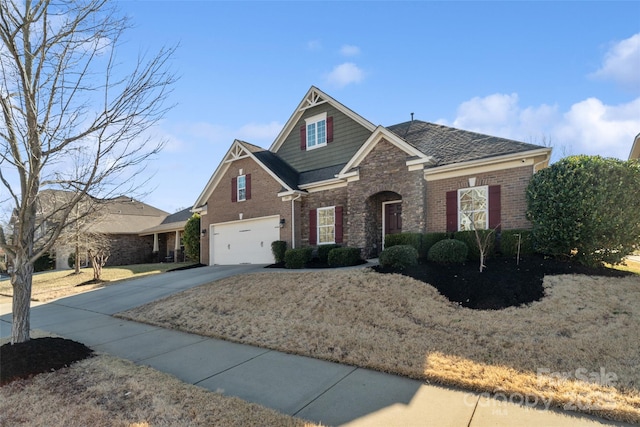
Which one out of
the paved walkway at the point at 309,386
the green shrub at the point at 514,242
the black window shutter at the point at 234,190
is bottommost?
the paved walkway at the point at 309,386

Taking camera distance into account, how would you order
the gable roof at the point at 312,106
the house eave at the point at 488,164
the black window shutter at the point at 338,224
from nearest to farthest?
the house eave at the point at 488,164, the black window shutter at the point at 338,224, the gable roof at the point at 312,106

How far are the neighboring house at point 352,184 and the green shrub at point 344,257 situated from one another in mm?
773

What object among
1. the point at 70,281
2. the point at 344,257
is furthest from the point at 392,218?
the point at 70,281

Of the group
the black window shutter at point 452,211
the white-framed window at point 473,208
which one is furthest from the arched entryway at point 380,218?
the white-framed window at point 473,208

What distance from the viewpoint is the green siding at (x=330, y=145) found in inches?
635

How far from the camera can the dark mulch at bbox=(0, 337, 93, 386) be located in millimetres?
4734

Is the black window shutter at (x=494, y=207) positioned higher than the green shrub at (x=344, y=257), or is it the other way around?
the black window shutter at (x=494, y=207)

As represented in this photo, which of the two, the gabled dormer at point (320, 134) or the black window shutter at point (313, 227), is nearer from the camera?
the black window shutter at point (313, 227)

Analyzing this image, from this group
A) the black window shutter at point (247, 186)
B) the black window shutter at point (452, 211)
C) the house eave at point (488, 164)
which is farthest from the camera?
the black window shutter at point (247, 186)

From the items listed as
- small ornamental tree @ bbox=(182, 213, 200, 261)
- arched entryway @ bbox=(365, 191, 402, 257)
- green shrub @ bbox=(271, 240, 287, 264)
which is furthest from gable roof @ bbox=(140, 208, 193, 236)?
arched entryway @ bbox=(365, 191, 402, 257)

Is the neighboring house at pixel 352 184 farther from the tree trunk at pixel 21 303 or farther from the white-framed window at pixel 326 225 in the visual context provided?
the tree trunk at pixel 21 303

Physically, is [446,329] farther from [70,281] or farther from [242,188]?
[70,281]

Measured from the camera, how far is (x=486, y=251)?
10.2 m

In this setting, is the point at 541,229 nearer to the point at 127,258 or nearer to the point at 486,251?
the point at 486,251
